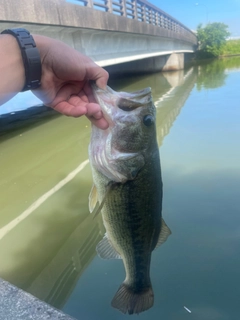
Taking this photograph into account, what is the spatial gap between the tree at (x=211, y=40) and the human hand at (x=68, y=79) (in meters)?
46.7

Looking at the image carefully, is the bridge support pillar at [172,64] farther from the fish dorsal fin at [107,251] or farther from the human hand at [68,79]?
the fish dorsal fin at [107,251]

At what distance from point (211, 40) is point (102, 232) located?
47347 millimetres

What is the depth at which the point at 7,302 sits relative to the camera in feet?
7.48

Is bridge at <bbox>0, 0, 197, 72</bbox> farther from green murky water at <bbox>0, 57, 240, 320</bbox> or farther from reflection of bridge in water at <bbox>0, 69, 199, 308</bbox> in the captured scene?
reflection of bridge in water at <bbox>0, 69, 199, 308</bbox>

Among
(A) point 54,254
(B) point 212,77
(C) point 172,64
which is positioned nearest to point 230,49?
(C) point 172,64

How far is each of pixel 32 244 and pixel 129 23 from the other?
34.2ft

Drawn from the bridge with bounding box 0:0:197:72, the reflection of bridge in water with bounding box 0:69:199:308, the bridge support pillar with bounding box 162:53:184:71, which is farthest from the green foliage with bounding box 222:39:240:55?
the reflection of bridge in water with bounding box 0:69:199:308

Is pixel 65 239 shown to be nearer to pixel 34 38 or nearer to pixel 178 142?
pixel 34 38

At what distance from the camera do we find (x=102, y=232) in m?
3.87

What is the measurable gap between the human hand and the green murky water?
5.89ft

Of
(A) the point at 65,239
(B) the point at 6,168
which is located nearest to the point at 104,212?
(A) the point at 65,239

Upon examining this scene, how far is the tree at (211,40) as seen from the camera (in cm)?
4478

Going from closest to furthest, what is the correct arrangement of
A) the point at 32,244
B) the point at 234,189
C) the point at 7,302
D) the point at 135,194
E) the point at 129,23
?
1. the point at 135,194
2. the point at 7,302
3. the point at 32,244
4. the point at 234,189
5. the point at 129,23

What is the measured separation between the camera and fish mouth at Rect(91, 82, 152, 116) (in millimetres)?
1848
